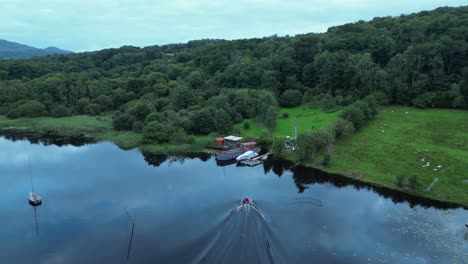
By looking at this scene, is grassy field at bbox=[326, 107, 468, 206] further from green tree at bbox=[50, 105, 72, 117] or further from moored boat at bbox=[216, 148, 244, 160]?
green tree at bbox=[50, 105, 72, 117]

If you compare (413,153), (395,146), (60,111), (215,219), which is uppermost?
(60,111)

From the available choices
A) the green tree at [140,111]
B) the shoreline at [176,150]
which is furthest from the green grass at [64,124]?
the green tree at [140,111]

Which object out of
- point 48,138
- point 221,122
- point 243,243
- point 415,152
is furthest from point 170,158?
point 415,152

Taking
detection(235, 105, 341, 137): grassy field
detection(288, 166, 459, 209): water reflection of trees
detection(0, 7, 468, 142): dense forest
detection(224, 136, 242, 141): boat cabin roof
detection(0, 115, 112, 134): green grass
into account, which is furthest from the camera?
detection(0, 115, 112, 134): green grass

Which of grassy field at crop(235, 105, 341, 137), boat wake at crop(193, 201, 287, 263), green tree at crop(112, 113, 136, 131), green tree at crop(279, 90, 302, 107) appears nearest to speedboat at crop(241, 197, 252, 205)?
boat wake at crop(193, 201, 287, 263)

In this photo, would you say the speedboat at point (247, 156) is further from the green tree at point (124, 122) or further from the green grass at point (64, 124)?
the green grass at point (64, 124)

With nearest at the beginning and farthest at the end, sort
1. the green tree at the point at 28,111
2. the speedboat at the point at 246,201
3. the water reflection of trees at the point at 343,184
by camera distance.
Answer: the speedboat at the point at 246,201 → the water reflection of trees at the point at 343,184 → the green tree at the point at 28,111

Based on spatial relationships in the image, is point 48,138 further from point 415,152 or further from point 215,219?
point 415,152
